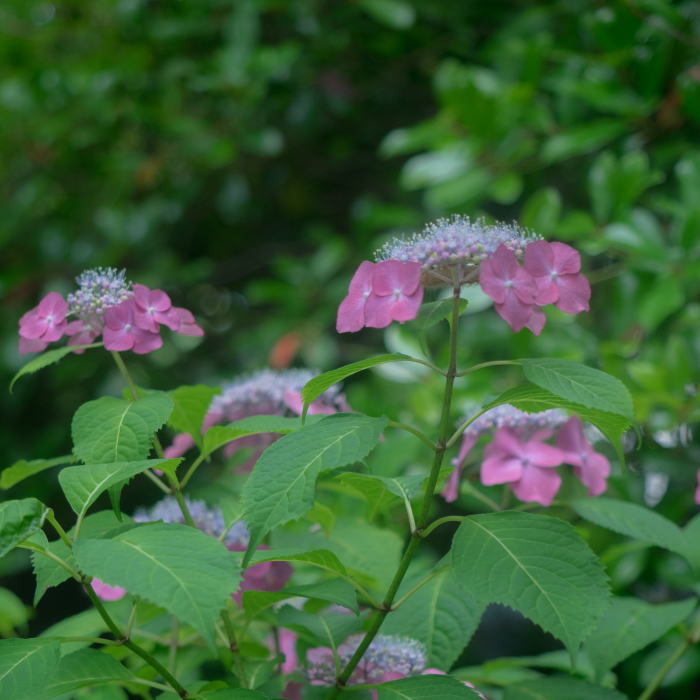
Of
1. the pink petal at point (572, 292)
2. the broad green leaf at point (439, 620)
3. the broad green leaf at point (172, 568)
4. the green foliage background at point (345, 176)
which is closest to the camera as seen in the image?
the broad green leaf at point (172, 568)

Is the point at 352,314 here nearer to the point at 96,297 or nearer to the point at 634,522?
the point at 96,297

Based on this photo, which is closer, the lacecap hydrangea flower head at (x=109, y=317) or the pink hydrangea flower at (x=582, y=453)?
the lacecap hydrangea flower head at (x=109, y=317)

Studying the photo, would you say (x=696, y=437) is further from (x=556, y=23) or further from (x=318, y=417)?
(x=556, y=23)

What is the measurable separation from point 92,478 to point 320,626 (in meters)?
0.25

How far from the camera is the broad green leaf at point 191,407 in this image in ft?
1.92

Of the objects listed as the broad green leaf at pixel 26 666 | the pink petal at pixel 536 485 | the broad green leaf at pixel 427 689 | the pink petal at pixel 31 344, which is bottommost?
the pink petal at pixel 536 485

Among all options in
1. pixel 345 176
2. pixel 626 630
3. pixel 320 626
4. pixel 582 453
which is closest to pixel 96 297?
pixel 320 626

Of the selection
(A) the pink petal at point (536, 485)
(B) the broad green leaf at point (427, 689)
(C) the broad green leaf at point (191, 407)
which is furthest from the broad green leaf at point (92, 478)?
(A) the pink petal at point (536, 485)

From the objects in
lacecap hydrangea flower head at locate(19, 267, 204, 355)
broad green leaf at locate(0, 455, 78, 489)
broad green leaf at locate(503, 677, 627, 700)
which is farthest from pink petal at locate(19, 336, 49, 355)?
broad green leaf at locate(503, 677, 627, 700)

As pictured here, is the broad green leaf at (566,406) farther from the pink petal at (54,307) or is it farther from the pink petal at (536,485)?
the pink petal at (54,307)

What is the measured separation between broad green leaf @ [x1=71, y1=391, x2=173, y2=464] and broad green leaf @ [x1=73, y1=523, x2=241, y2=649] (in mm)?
73

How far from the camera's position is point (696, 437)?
48.4 inches

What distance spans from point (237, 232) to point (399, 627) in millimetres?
1896

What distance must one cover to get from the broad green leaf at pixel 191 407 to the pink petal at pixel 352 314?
172 millimetres
